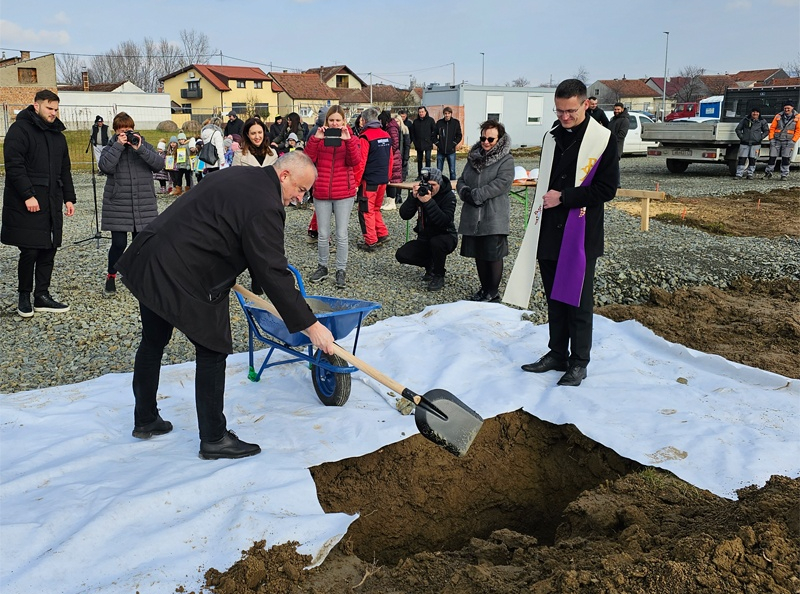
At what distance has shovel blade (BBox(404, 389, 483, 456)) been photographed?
10.6 feet

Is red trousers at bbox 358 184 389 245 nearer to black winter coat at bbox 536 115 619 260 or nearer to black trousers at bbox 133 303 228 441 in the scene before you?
black winter coat at bbox 536 115 619 260

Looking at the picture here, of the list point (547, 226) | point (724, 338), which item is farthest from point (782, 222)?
point (547, 226)

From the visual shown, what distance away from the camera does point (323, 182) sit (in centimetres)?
673

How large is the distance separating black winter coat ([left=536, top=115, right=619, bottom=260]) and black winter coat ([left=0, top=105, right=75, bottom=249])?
13.2 ft

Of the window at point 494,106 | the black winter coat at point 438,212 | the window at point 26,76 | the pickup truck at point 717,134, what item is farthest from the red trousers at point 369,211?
the window at point 26,76

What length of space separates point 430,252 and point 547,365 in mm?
2639

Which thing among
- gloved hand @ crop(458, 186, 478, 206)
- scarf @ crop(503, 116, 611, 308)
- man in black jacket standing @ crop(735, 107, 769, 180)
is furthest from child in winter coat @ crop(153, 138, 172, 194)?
man in black jacket standing @ crop(735, 107, 769, 180)

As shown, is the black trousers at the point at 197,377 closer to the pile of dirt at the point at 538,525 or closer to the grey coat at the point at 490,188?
the pile of dirt at the point at 538,525

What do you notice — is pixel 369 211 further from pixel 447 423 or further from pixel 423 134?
pixel 423 134

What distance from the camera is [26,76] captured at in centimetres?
4669

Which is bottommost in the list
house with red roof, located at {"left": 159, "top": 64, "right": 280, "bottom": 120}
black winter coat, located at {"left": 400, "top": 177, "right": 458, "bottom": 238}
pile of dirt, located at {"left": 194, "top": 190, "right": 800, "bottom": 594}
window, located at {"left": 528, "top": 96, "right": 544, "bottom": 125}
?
pile of dirt, located at {"left": 194, "top": 190, "right": 800, "bottom": 594}

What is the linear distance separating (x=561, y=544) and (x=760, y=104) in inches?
701

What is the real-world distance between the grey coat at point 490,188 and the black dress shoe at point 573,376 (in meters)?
1.94

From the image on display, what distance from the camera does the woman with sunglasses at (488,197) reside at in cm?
591
